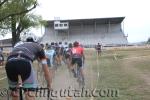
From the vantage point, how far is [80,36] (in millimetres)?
112562

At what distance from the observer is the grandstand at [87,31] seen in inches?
4387

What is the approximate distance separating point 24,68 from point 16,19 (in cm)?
5370

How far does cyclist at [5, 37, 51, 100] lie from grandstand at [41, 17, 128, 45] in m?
102

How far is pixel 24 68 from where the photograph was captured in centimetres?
729

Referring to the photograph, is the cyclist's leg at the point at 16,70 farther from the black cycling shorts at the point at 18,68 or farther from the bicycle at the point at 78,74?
the bicycle at the point at 78,74

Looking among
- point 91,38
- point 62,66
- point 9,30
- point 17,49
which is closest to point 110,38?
point 91,38

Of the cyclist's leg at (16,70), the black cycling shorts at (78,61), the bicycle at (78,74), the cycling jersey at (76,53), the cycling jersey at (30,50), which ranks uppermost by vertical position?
the cycling jersey at (30,50)

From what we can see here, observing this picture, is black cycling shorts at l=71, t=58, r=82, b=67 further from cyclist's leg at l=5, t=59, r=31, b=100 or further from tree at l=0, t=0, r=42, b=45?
tree at l=0, t=0, r=42, b=45

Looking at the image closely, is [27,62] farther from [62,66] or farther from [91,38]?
[91,38]

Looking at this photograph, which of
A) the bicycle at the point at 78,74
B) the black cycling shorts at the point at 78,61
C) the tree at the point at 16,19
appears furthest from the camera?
the tree at the point at 16,19

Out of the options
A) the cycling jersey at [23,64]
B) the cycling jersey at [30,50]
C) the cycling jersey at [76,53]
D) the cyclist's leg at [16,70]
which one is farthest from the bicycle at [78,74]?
the cyclist's leg at [16,70]

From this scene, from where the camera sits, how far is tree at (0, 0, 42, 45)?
45.9 metres

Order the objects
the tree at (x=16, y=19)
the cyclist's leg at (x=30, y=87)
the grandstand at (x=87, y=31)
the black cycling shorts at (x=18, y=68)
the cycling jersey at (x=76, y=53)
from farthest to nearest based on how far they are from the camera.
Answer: the grandstand at (x=87, y=31) → the tree at (x=16, y=19) → the cycling jersey at (x=76, y=53) → the cyclist's leg at (x=30, y=87) → the black cycling shorts at (x=18, y=68)

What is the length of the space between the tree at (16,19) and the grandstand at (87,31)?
35984mm
